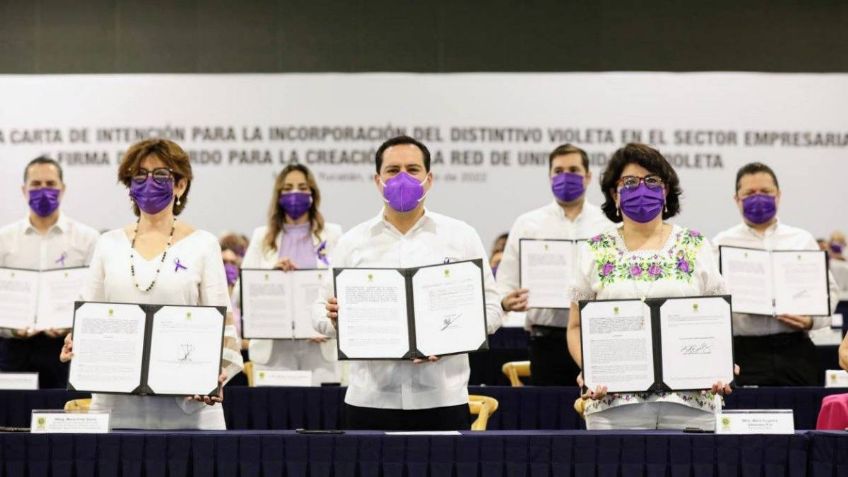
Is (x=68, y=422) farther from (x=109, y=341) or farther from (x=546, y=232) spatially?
(x=546, y=232)

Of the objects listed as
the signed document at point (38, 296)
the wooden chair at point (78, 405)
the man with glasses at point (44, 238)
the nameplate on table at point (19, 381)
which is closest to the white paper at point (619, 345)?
the wooden chair at point (78, 405)

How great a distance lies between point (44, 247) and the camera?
19.5ft

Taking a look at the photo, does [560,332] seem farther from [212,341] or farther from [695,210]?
[695,210]

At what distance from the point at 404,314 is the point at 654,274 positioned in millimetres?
837

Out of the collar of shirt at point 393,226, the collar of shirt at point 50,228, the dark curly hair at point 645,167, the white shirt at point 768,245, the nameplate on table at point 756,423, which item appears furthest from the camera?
the collar of shirt at point 50,228

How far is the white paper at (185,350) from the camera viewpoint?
3.44 metres

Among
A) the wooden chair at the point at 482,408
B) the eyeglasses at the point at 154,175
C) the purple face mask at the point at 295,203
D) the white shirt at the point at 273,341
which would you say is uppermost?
the purple face mask at the point at 295,203

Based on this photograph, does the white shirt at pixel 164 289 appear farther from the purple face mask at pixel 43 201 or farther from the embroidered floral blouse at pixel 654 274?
the purple face mask at pixel 43 201

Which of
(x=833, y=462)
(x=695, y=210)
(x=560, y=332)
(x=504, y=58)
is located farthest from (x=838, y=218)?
(x=833, y=462)

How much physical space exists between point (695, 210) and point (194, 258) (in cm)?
705

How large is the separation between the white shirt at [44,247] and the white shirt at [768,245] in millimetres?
3468

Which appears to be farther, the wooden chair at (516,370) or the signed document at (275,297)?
the wooden chair at (516,370)

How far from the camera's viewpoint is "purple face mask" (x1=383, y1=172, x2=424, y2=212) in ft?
12.1

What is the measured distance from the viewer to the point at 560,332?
5.56 metres
